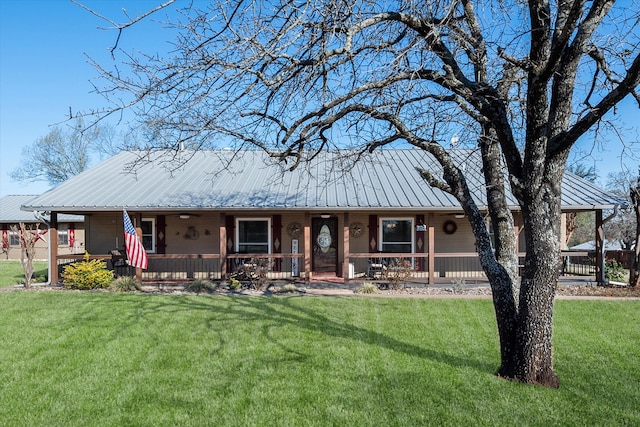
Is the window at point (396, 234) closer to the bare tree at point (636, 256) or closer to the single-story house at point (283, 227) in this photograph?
the single-story house at point (283, 227)

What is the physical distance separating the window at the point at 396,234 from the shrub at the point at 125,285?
807 cm

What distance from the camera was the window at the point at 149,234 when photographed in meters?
14.1

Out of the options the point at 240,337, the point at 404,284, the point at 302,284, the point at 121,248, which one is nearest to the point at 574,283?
the point at 404,284

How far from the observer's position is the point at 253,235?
14.1m

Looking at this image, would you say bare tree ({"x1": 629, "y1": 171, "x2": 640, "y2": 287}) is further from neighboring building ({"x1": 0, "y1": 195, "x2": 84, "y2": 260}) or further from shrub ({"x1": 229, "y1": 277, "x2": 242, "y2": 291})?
neighboring building ({"x1": 0, "y1": 195, "x2": 84, "y2": 260})

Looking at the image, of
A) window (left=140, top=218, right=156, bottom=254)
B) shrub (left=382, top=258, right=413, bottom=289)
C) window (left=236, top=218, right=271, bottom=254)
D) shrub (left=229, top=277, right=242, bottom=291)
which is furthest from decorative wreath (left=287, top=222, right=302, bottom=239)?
window (left=140, top=218, right=156, bottom=254)

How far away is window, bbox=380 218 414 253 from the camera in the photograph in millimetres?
13984

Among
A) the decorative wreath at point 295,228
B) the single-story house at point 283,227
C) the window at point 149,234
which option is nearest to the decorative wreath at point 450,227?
→ the single-story house at point 283,227

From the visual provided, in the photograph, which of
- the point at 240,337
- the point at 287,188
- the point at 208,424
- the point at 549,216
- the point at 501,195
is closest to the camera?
the point at 208,424

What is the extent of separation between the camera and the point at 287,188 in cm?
1386

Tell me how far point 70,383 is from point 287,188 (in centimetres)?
960

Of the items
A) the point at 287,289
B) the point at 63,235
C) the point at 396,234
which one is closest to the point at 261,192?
the point at 287,289

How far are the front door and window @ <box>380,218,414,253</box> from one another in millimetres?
1713

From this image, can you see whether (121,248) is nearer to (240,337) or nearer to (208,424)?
(240,337)
